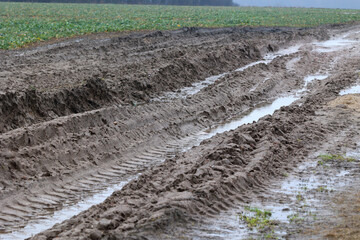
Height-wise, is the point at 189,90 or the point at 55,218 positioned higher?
the point at 189,90

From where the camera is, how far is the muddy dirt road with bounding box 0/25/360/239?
241 inches

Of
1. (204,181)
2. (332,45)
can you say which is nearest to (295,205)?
(204,181)

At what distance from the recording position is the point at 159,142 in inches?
406

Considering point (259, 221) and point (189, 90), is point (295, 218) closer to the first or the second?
point (259, 221)

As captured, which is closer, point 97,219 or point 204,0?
point 97,219

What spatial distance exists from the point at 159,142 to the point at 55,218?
3912 mm

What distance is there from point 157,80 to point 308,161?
24.1ft

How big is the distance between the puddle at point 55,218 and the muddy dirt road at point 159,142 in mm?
15

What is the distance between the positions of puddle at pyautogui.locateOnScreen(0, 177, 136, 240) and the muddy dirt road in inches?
0.6

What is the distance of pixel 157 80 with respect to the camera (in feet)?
49.5

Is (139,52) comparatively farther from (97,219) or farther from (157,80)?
(97,219)

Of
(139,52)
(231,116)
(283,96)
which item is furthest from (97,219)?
(139,52)

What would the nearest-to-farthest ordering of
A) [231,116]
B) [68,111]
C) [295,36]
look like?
1. [68,111]
2. [231,116]
3. [295,36]

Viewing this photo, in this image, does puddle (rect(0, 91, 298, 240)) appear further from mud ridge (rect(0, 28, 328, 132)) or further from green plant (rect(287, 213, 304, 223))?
mud ridge (rect(0, 28, 328, 132))
